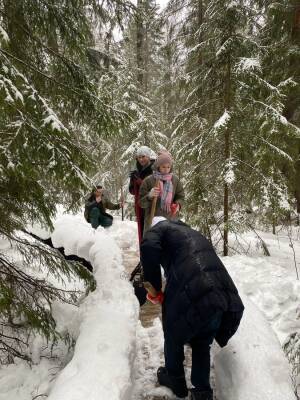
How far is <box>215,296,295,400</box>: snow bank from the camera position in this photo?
113 inches

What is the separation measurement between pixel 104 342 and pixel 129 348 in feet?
0.91

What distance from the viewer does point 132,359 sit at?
364 centimetres

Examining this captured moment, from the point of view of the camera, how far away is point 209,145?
25.1 ft

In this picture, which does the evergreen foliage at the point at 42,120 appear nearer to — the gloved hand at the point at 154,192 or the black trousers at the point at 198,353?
the gloved hand at the point at 154,192

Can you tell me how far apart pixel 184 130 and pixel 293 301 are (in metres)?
5.11

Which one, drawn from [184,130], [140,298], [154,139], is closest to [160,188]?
[140,298]

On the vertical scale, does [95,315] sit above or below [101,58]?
below

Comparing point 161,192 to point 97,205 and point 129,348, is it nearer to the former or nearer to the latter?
point 129,348

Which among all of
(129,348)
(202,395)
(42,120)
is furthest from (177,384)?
(42,120)

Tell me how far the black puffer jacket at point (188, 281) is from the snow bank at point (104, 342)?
690 mm

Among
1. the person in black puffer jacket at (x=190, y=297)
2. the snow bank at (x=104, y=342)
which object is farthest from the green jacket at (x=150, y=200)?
the person in black puffer jacket at (x=190, y=297)

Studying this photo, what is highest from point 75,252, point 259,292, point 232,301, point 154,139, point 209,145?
point 154,139

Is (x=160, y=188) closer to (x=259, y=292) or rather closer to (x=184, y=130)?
(x=259, y=292)

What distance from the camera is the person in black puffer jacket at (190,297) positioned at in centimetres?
278
